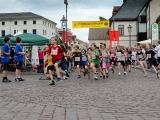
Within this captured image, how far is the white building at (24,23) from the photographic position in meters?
118

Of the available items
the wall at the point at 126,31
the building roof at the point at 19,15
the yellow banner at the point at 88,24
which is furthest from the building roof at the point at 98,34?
the yellow banner at the point at 88,24

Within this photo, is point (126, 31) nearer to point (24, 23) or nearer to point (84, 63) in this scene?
point (84, 63)

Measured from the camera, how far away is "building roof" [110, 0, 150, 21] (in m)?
67.5

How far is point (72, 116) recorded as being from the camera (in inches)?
249

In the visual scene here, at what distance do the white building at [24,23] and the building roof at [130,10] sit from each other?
162 feet

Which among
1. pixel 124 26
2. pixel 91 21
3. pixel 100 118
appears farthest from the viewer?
pixel 124 26

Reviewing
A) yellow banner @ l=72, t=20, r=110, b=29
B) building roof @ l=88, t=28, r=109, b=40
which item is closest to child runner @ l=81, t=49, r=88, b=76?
yellow banner @ l=72, t=20, r=110, b=29

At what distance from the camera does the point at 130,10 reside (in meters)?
70.2

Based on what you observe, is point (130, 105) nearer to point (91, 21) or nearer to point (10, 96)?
point (10, 96)

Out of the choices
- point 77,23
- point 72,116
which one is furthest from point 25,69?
point 72,116

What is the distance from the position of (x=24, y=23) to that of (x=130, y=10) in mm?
57433

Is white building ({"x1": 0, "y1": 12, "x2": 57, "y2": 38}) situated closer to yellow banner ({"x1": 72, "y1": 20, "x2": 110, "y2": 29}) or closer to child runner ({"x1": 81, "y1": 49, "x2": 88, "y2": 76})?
yellow banner ({"x1": 72, "y1": 20, "x2": 110, "y2": 29})

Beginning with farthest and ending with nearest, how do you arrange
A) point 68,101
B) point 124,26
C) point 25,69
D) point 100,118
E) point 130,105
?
1. point 124,26
2. point 25,69
3. point 68,101
4. point 130,105
5. point 100,118

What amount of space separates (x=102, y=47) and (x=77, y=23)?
15410 mm
